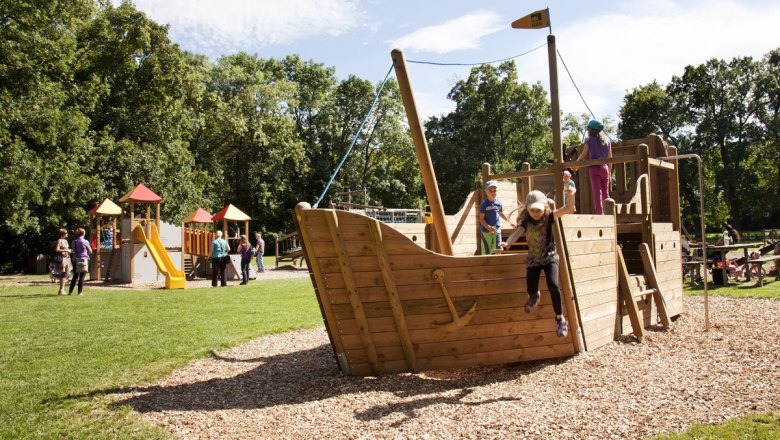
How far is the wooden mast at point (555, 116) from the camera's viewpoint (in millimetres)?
7402

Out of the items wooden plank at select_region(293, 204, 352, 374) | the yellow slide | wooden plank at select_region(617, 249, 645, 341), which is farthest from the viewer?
the yellow slide

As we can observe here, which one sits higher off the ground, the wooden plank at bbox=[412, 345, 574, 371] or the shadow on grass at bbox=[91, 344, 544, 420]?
the wooden plank at bbox=[412, 345, 574, 371]

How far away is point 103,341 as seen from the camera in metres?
9.13

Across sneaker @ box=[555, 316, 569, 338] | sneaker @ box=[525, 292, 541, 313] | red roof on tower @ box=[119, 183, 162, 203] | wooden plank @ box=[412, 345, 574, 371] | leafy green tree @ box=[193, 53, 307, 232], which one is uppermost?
leafy green tree @ box=[193, 53, 307, 232]

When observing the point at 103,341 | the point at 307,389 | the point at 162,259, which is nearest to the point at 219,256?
the point at 162,259

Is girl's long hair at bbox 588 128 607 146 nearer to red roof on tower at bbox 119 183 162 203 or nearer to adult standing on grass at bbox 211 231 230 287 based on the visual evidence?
adult standing on grass at bbox 211 231 230 287

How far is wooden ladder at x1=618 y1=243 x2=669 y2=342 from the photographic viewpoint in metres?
7.57

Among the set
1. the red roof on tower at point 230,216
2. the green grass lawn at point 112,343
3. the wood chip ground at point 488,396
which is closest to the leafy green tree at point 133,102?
the red roof on tower at point 230,216

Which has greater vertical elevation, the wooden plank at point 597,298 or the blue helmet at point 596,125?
the blue helmet at point 596,125

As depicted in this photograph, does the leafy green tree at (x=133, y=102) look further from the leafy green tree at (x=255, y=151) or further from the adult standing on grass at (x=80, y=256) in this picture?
the adult standing on grass at (x=80, y=256)

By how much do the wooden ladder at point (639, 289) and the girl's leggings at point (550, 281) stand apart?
6.55ft

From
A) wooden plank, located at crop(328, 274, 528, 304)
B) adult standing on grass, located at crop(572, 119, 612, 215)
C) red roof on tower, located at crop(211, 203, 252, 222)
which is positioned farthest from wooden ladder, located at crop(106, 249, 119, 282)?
wooden plank, located at crop(328, 274, 528, 304)

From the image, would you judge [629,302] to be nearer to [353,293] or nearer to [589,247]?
[589,247]

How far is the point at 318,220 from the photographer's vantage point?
5.66 meters
